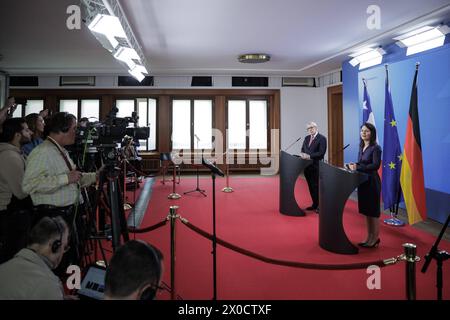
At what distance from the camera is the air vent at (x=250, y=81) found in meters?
9.34

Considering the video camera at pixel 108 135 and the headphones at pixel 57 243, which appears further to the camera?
the video camera at pixel 108 135

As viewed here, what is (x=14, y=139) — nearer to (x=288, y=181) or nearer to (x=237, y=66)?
(x=288, y=181)

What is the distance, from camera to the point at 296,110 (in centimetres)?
955

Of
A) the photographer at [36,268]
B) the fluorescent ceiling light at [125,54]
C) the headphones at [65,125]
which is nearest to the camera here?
the photographer at [36,268]

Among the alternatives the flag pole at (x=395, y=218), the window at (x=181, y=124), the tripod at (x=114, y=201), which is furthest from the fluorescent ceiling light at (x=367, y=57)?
the tripod at (x=114, y=201)

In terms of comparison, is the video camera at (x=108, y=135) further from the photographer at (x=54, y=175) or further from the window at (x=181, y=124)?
the window at (x=181, y=124)

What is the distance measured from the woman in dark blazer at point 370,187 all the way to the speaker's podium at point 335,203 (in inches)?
12.7

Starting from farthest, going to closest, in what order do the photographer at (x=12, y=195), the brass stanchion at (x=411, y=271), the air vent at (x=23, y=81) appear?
the air vent at (x=23, y=81)
the photographer at (x=12, y=195)
the brass stanchion at (x=411, y=271)

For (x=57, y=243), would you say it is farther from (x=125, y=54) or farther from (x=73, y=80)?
(x=73, y=80)

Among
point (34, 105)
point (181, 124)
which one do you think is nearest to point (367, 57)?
point (181, 124)

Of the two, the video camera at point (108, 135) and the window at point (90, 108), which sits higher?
the window at point (90, 108)
